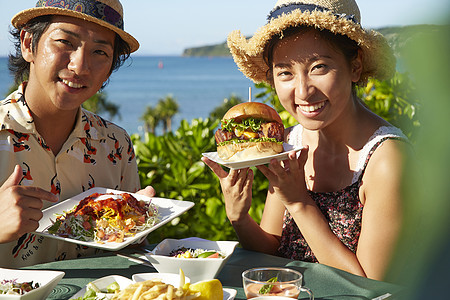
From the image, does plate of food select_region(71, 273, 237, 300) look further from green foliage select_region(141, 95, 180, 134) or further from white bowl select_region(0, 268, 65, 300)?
green foliage select_region(141, 95, 180, 134)

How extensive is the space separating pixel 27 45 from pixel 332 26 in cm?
194

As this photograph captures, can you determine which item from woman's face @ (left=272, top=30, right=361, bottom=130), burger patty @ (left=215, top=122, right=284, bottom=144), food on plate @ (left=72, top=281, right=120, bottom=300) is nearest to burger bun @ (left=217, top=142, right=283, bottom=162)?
burger patty @ (left=215, top=122, right=284, bottom=144)

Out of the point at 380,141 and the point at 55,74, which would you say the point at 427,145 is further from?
the point at 55,74

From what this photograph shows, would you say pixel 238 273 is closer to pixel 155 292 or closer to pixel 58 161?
pixel 155 292

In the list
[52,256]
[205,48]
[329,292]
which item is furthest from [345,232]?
[205,48]

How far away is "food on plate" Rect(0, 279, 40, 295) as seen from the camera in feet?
6.06

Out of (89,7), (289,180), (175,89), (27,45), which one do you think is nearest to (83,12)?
(89,7)

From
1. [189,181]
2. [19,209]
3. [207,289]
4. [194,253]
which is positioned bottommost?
[189,181]

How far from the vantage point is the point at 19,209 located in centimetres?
224

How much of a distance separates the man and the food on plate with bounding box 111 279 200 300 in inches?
59.4

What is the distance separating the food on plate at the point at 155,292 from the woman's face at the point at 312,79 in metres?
1.50

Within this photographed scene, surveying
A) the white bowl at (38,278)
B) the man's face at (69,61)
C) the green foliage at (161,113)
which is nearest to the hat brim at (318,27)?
the man's face at (69,61)

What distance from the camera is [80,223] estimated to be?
9.03 feet

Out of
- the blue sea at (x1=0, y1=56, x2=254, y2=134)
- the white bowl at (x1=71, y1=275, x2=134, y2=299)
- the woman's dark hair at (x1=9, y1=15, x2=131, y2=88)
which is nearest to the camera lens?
the white bowl at (x1=71, y1=275, x2=134, y2=299)
